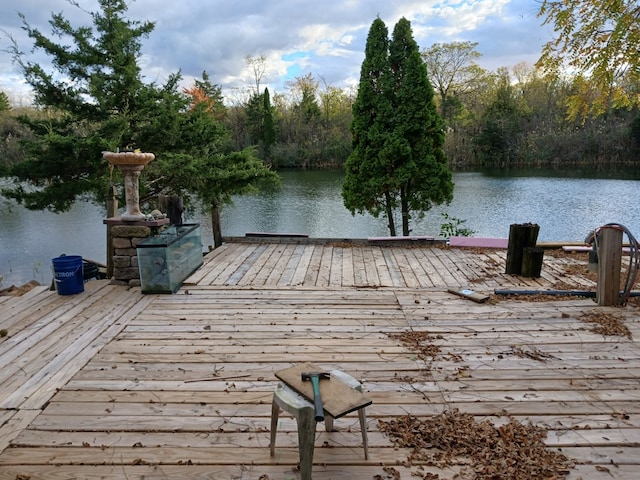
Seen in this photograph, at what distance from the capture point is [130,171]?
5.16 m

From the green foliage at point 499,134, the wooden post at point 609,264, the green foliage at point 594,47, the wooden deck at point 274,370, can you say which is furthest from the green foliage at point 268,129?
the wooden post at point 609,264

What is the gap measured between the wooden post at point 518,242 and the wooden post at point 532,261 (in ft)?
0.30

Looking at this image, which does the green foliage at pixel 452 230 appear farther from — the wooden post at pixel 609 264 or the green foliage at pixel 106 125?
the wooden post at pixel 609 264

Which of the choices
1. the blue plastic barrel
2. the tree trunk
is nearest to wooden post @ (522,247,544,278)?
the tree trunk

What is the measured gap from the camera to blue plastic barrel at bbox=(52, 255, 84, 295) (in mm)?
4676

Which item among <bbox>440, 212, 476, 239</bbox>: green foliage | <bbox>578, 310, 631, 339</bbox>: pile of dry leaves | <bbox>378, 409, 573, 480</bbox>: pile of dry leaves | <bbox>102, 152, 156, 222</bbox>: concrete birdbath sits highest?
<bbox>102, 152, 156, 222</bbox>: concrete birdbath

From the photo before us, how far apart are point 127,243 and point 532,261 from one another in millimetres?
4907

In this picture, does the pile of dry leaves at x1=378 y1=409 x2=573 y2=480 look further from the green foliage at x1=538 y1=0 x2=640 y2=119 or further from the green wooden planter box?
the green foliage at x1=538 y1=0 x2=640 y2=119

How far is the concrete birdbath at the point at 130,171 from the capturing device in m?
5.00

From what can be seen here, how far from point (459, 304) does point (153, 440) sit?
10.4 ft

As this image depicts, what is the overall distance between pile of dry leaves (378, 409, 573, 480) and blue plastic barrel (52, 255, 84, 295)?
3.90 meters

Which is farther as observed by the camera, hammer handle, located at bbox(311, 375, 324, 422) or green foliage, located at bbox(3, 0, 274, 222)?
green foliage, located at bbox(3, 0, 274, 222)

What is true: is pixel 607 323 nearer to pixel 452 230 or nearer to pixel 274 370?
pixel 274 370

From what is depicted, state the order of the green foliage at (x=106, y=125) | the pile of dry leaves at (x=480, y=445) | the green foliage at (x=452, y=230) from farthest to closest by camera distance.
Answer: the green foliage at (x=452, y=230)
the green foliage at (x=106, y=125)
the pile of dry leaves at (x=480, y=445)
